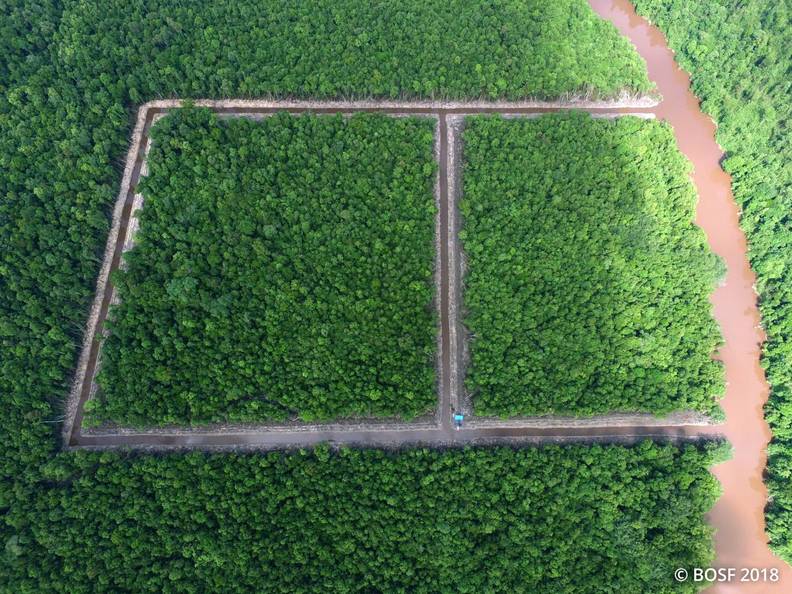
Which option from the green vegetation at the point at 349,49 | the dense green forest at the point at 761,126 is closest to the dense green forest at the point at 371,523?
the dense green forest at the point at 761,126

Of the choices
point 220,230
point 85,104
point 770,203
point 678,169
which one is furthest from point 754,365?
point 85,104

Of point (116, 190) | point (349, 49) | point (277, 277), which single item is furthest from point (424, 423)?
point (349, 49)

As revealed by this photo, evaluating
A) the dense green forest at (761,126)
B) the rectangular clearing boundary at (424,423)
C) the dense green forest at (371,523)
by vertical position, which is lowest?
the dense green forest at (371,523)

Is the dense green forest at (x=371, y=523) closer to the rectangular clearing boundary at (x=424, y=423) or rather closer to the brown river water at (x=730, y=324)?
the rectangular clearing boundary at (x=424, y=423)

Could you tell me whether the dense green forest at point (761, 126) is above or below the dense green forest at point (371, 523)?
above

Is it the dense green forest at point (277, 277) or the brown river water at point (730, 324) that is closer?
the dense green forest at point (277, 277)

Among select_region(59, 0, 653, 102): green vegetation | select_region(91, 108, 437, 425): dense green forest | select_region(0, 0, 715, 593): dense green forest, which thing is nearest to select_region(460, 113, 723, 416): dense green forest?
select_region(0, 0, 715, 593): dense green forest

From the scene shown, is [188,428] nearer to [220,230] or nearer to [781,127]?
[220,230]

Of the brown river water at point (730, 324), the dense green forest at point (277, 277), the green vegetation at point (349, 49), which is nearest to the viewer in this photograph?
the dense green forest at point (277, 277)
